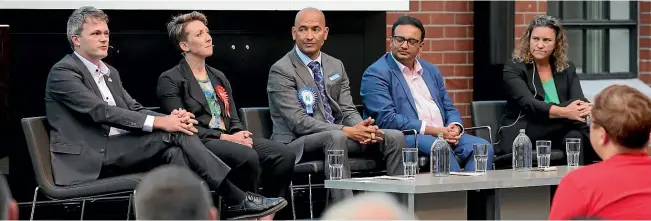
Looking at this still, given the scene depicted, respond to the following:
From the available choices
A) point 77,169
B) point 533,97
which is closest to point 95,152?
point 77,169

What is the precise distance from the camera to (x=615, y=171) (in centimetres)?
339

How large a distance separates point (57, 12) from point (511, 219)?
2829mm

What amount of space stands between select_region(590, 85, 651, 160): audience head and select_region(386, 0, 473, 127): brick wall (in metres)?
4.89

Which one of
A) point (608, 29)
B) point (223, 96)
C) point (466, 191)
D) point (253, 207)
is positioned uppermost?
point (608, 29)

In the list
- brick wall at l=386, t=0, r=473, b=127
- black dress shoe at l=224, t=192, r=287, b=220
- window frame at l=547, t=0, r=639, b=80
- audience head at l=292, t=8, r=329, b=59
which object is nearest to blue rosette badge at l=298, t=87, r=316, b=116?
audience head at l=292, t=8, r=329, b=59

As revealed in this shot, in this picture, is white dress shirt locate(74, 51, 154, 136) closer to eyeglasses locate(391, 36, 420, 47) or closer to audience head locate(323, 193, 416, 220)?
eyeglasses locate(391, 36, 420, 47)

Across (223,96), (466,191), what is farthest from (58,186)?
(466,191)

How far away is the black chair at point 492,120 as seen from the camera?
24.0ft

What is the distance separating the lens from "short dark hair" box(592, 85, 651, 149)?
347cm

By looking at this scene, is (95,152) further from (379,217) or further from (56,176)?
(379,217)

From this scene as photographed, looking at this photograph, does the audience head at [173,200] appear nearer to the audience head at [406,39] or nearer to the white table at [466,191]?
the white table at [466,191]

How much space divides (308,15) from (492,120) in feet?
4.81

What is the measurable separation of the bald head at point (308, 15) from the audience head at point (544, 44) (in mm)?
1413

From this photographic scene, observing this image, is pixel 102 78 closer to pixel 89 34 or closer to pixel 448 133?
pixel 89 34
